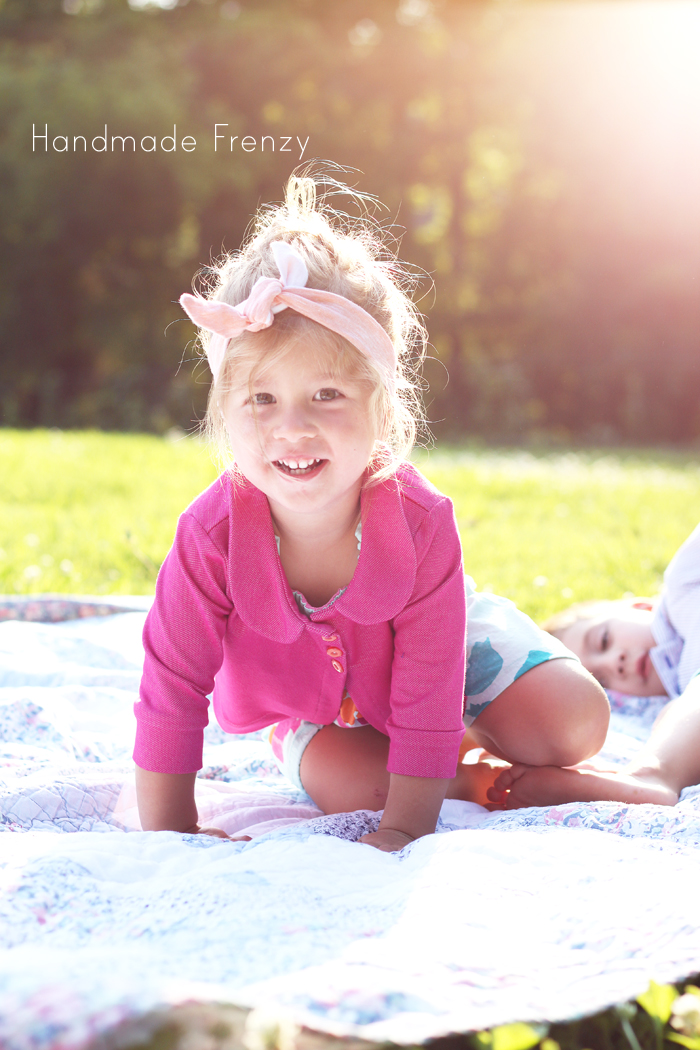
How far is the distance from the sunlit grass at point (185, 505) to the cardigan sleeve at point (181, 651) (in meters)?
1.01

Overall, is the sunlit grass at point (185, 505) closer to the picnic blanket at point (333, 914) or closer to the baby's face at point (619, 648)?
the baby's face at point (619, 648)

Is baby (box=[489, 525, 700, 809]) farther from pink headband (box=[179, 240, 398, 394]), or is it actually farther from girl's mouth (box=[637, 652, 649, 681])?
pink headband (box=[179, 240, 398, 394])

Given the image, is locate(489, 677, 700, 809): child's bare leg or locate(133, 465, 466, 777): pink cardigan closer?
locate(133, 465, 466, 777): pink cardigan

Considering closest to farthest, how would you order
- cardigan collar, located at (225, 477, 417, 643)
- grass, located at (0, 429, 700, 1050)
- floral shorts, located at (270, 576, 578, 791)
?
1. cardigan collar, located at (225, 477, 417, 643)
2. floral shorts, located at (270, 576, 578, 791)
3. grass, located at (0, 429, 700, 1050)

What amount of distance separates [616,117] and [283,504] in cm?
1743

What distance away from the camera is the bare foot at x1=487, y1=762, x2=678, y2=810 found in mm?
1887

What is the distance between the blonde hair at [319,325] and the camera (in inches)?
65.7

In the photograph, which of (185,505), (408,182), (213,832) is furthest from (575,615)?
(408,182)

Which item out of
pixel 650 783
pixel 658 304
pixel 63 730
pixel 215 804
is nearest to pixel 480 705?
pixel 650 783

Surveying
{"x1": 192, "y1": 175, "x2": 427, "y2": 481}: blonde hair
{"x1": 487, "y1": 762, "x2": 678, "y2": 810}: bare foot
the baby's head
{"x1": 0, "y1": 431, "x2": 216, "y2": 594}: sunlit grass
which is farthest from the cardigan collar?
{"x1": 0, "y1": 431, "x2": 216, "y2": 594}: sunlit grass

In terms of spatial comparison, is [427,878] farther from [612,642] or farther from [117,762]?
[612,642]

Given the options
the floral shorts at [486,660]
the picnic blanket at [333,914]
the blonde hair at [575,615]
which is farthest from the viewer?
the blonde hair at [575,615]

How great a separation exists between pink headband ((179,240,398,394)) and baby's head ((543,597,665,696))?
1.34 metres

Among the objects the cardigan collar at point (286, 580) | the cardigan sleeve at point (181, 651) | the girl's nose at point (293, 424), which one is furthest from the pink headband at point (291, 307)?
the cardigan sleeve at point (181, 651)
